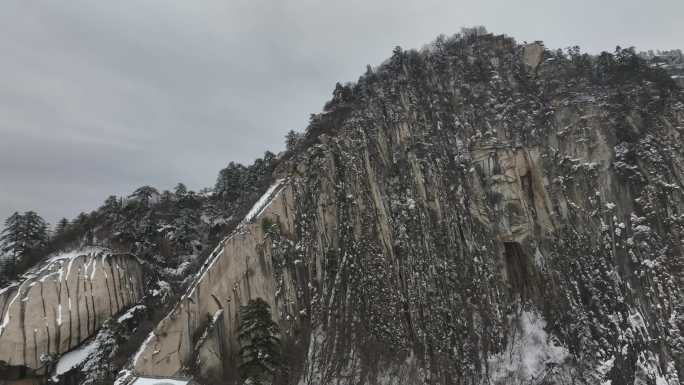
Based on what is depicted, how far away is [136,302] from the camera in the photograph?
31547mm

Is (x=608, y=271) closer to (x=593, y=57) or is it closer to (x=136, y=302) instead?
(x=593, y=57)

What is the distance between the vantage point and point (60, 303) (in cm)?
2758

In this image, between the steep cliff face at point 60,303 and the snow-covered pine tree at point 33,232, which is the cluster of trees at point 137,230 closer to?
the snow-covered pine tree at point 33,232

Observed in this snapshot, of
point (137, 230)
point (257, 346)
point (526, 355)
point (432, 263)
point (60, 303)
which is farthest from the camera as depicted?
point (137, 230)

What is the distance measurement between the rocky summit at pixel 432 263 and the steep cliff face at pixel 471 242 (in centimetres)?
13

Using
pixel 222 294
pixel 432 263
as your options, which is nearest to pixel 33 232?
pixel 222 294

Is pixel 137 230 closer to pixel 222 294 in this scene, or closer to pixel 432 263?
pixel 222 294

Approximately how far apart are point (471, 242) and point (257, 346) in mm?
19288

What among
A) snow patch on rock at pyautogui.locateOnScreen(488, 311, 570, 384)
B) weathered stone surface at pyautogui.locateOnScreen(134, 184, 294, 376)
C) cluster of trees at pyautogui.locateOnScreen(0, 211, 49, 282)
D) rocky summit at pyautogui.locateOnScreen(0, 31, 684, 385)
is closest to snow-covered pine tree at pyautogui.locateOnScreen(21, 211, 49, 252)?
cluster of trees at pyautogui.locateOnScreen(0, 211, 49, 282)

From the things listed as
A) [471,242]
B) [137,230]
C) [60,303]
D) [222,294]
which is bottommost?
[222,294]

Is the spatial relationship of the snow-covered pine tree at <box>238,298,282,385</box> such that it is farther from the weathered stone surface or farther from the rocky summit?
the weathered stone surface

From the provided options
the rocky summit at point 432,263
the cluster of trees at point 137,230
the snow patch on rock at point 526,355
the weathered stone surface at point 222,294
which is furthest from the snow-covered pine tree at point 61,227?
the snow patch on rock at point 526,355

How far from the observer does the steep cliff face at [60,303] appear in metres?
25.4

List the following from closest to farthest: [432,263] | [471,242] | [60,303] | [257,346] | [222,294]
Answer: [257,346], [60,303], [222,294], [432,263], [471,242]
